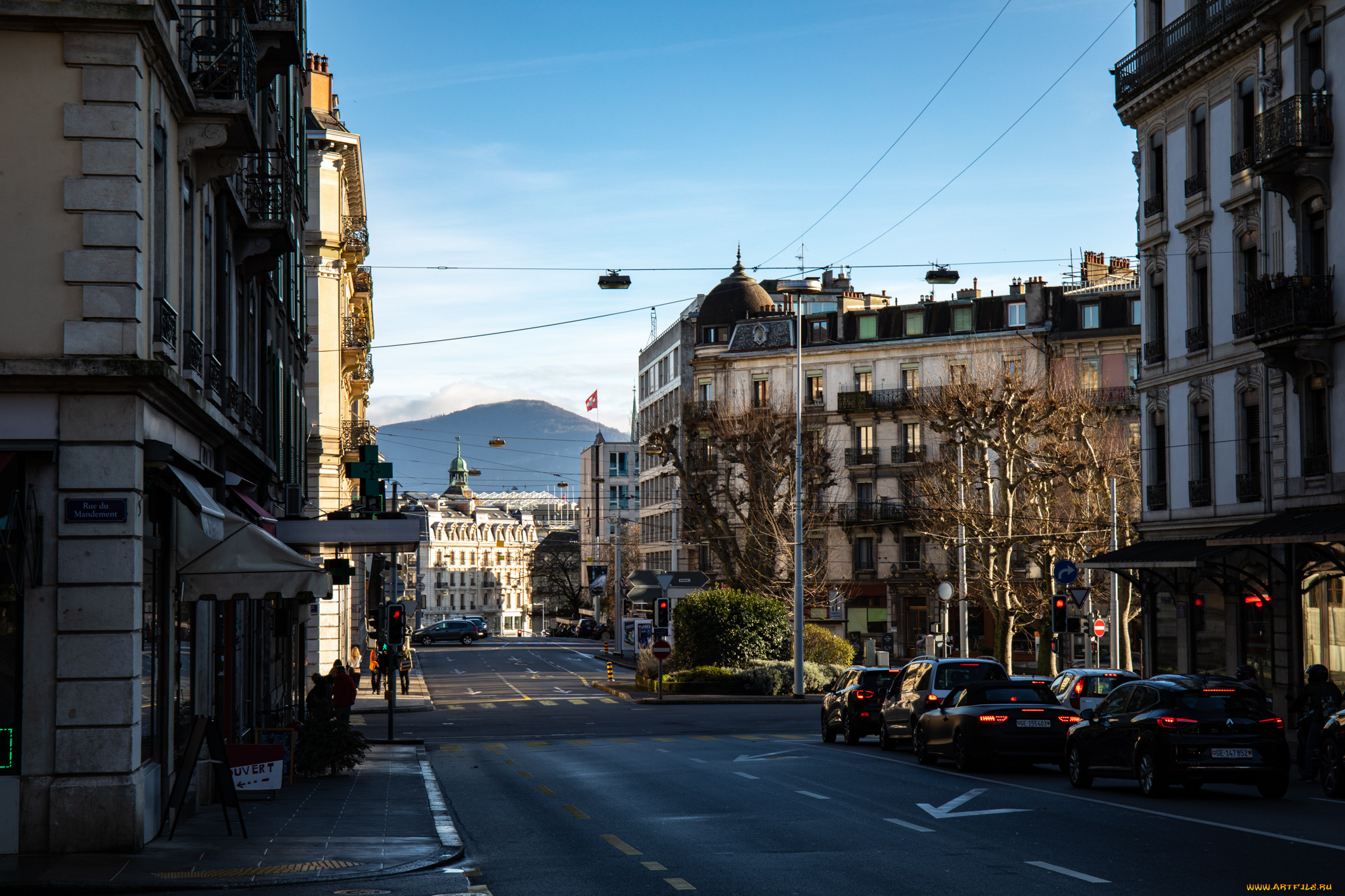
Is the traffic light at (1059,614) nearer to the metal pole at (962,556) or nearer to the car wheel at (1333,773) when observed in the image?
the metal pole at (962,556)

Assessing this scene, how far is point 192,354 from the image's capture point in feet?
55.6

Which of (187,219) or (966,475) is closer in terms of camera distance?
(187,219)

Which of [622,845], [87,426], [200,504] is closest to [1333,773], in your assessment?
[622,845]

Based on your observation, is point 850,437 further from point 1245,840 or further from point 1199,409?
point 1245,840

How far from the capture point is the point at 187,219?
17344 mm

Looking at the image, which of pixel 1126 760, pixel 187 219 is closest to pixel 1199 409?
pixel 1126 760

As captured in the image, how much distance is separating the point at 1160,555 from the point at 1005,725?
13.1m

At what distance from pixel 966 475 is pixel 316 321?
76.9 ft

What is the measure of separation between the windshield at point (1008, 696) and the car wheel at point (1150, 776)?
4.25m

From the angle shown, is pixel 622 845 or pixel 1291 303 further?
pixel 1291 303

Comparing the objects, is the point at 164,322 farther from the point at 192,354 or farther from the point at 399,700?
the point at 399,700

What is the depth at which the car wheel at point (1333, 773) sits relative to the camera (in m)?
18.5

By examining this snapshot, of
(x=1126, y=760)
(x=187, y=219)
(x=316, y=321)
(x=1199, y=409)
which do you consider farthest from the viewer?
(x=316, y=321)

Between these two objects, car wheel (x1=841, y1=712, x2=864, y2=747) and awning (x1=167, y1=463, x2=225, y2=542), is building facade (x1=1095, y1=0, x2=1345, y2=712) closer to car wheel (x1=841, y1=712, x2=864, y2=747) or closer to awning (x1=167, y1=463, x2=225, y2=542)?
car wheel (x1=841, y1=712, x2=864, y2=747)
